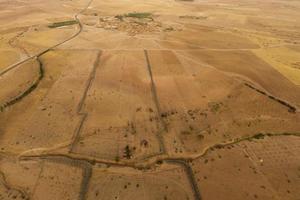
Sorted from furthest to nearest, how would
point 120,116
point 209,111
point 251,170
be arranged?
point 209,111 → point 120,116 → point 251,170

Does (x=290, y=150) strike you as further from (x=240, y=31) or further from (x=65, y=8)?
(x=65, y=8)

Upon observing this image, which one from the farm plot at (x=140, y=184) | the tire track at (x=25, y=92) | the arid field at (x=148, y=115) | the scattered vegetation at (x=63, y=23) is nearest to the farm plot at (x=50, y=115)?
the arid field at (x=148, y=115)

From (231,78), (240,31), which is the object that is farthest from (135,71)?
(240,31)

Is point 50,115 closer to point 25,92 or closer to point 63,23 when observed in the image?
point 25,92

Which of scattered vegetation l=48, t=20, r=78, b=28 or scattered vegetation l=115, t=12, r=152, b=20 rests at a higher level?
scattered vegetation l=115, t=12, r=152, b=20

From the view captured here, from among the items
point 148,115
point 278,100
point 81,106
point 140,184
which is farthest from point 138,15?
point 140,184

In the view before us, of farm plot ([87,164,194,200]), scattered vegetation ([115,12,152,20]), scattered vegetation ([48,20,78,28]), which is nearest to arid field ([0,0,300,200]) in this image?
farm plot ([87,164,194,200])

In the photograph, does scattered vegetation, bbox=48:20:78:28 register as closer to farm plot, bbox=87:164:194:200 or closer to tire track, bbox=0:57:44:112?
tire track, bbox=0:57:44:112

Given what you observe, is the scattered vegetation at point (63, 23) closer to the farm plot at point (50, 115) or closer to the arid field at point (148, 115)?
the arid field at point (148, 115)
